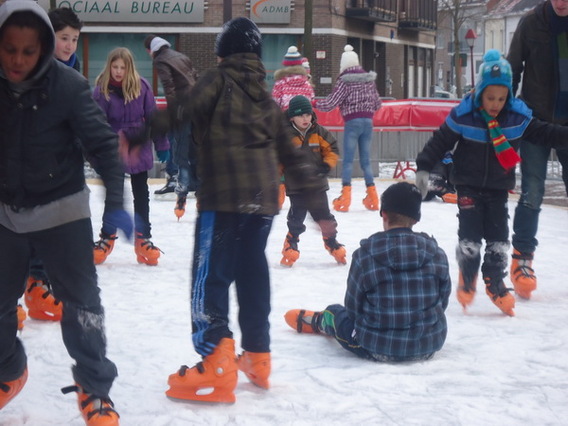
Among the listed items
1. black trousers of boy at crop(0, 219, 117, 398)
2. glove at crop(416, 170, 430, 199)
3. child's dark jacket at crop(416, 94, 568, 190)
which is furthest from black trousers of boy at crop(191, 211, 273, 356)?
child's dark jacket at crop(416, 94, 568, 190)

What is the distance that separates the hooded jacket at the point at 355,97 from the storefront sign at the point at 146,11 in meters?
21.4

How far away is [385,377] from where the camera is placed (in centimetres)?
421

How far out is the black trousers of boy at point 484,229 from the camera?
5551 mm

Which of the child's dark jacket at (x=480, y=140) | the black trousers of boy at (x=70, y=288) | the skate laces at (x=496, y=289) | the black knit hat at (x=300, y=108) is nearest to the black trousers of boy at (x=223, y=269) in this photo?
the black trousers of boy at (x=70, y=288)

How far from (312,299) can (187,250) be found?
2.17 meters

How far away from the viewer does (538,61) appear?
6012mm

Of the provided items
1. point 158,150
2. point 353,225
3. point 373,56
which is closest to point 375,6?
point 373,56

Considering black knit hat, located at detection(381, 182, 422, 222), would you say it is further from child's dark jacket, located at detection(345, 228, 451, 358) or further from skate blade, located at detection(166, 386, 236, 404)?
skate blade, located at detection(166, 386, 236, 404)

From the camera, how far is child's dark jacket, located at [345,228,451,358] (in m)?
4.38

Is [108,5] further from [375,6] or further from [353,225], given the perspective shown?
[353,225]

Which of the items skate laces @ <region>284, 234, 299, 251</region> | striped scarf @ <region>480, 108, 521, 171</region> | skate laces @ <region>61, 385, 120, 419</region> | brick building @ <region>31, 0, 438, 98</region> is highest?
brick building @ <region>31, 0, 438, 98</region>

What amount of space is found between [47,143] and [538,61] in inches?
147

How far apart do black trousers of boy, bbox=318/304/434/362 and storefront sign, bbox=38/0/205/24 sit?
27893 mm

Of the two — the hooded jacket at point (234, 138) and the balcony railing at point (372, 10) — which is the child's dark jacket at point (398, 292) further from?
the balcony railing at point (372, 10)
